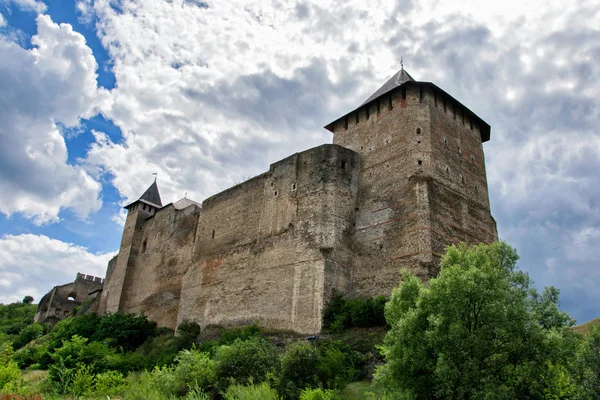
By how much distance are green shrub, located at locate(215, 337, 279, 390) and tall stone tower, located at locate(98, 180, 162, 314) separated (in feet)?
74.4

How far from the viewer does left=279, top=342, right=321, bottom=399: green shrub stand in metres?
13.9

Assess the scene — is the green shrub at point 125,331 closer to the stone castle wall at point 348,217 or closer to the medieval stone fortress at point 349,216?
the medieval stone fortress at point 349,216

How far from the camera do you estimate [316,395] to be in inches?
505

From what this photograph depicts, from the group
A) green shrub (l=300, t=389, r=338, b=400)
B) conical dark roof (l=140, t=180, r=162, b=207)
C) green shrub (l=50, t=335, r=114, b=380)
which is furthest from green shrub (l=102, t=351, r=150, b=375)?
conical dark roof (l=140, t=180, r=162, b=207)

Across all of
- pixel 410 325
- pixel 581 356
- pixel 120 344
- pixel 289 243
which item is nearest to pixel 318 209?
Result: pixel 289 243

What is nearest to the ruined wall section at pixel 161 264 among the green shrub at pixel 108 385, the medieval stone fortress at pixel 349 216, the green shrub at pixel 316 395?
the medieval stone fortress at pixel 349 216

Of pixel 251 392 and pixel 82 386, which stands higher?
pixel 251 392

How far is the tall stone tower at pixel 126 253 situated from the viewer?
35969mm

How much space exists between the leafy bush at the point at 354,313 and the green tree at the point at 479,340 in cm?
571

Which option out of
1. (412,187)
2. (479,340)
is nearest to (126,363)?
(412,187)

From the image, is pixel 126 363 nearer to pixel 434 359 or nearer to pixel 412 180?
pixel 412 180

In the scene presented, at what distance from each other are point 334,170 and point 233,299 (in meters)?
8.05

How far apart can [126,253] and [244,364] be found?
981 inches

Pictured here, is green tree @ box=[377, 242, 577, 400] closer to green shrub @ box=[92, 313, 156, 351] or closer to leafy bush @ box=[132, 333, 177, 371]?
leafy bush @ box=[132, 333, 177, 371]
